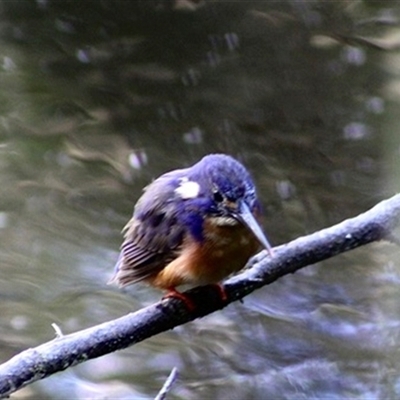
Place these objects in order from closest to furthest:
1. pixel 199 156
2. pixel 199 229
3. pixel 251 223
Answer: pixel 251 223
pixel 199 229
pixel 199 156

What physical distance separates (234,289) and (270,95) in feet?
13.8

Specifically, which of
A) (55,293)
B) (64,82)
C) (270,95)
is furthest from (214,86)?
(55,293)

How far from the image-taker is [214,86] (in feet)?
21.4

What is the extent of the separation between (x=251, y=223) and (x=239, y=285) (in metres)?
0.18

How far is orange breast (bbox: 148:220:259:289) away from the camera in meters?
2.38

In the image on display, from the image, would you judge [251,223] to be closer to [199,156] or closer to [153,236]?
[153,236]

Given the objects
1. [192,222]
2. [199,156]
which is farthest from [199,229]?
[199,156]

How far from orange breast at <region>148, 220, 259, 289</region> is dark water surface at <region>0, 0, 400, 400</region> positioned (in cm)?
110

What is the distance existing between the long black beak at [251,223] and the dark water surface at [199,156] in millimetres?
1167

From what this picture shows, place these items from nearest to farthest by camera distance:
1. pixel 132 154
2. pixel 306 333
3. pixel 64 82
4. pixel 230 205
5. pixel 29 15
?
pixel 230 205 → pixel 306 333 → pixel 132 154 → pixel 64 82 → pixel 29 15

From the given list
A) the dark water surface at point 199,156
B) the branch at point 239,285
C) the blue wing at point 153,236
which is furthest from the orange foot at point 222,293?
the dark water surface at point 199,156

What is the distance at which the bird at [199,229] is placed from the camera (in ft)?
7.75

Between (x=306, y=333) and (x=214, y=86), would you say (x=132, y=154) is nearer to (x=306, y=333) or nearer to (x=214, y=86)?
(x=214, y=86)

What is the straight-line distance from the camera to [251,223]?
7.52ft
